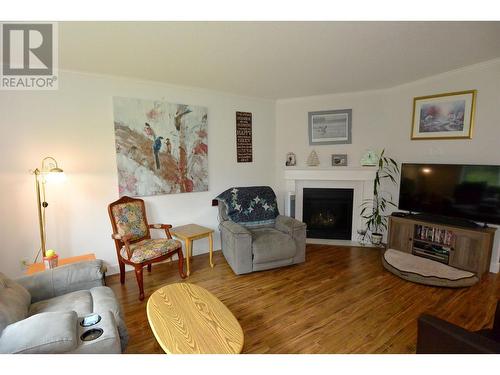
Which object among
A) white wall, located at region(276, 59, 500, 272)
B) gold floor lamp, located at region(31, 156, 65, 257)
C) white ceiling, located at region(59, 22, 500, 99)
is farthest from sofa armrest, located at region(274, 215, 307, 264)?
gold floor lamp, located at region(31, 156, 65, 257)

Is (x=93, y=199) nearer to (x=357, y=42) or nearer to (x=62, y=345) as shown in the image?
(x=62, y=345)

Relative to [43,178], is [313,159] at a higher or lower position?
higher

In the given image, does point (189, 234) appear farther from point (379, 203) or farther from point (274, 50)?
point (379, 203)

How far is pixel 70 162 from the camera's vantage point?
2.69 m

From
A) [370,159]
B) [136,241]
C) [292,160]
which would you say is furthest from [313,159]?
[136,241]

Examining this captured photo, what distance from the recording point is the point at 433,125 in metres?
3.24

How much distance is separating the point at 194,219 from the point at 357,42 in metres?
2.87

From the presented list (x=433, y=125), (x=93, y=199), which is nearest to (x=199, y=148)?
(x=93, y=199)

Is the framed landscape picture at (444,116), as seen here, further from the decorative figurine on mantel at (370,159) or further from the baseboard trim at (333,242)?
the baseboard trim at (333,242)

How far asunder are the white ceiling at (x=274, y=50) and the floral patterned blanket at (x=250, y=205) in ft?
4.91

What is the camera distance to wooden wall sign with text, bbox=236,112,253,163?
3.82 meters

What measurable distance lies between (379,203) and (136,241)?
3578 millimetres

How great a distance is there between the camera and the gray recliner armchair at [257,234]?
2.88 m

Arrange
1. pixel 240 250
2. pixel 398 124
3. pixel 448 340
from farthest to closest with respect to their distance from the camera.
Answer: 1. pixel 398 124
2. pixel 240 250
3. pixel 448 340
